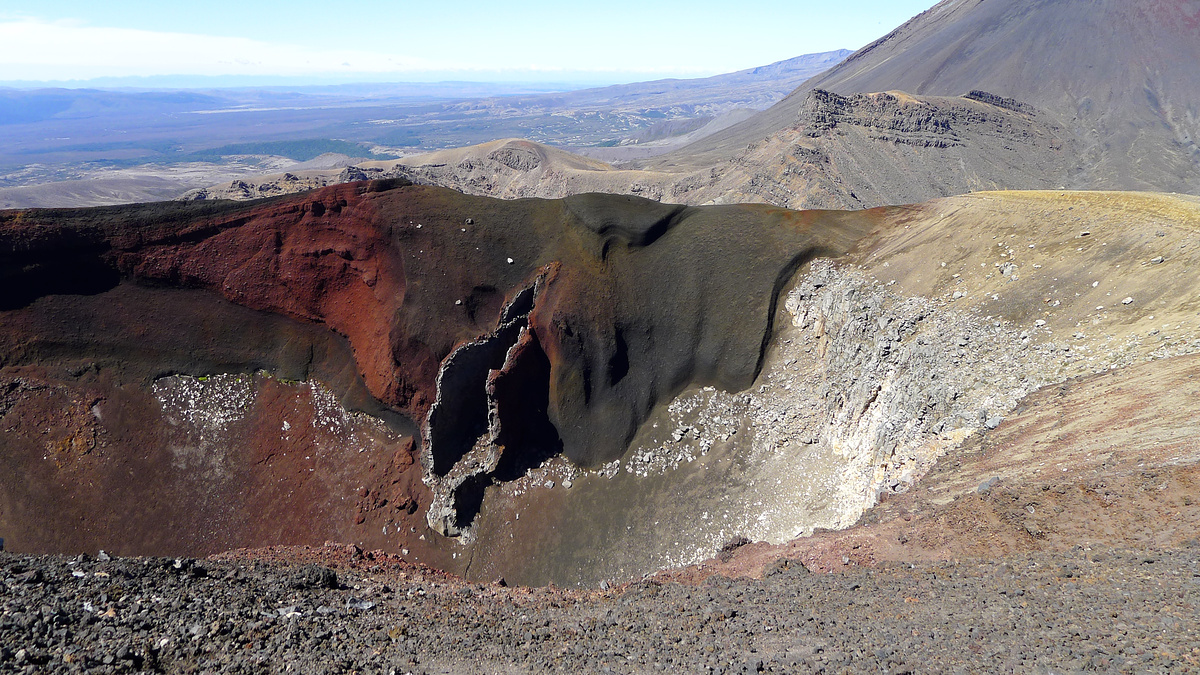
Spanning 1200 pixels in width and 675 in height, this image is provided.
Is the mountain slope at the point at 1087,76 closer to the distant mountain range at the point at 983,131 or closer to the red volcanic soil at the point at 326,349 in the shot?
the distant mountain range at the point at 983,131

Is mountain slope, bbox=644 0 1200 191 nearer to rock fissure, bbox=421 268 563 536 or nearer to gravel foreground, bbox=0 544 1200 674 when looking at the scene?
rock fissure, bbox=421 268 563 536

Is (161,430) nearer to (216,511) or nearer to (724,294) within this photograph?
(216,511)

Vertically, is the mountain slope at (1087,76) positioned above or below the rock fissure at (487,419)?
above

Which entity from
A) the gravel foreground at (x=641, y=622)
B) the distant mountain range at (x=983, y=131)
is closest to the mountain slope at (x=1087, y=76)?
the distant mountain range at (x=983, y=131)

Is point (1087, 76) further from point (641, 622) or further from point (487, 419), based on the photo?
point (641, 622)

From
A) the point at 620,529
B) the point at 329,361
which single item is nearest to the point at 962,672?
the point at 620,529

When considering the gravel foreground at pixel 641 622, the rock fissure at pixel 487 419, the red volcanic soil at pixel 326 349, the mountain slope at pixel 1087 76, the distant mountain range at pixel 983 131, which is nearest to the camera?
the gravel foreground at pixel 641 622

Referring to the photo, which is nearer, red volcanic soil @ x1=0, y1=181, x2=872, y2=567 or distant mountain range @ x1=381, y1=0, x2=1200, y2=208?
red volcanic soil @ x1=0, y1=181, x2=872, y2=567

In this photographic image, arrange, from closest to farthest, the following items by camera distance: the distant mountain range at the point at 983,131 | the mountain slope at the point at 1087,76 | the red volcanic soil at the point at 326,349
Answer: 1. the red volcanic soil at the point at 326,349
2. the distant mountain range at the point at 983,131
3. the mountain slope at the point at 1087,76

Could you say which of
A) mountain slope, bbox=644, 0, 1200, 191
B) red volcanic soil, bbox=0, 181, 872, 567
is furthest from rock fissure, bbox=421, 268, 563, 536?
mountain slope, bbox=644, 0, 1200, 191
